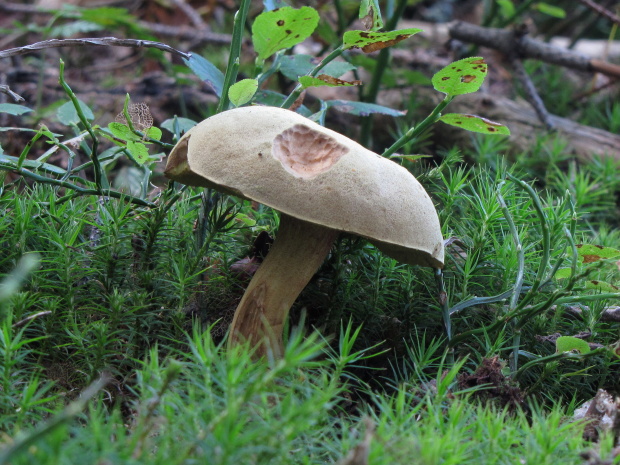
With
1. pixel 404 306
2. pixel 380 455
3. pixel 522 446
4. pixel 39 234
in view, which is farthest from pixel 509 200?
pixel 39 234

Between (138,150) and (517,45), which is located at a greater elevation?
(138,150)

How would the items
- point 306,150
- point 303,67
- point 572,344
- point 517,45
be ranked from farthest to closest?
point 517,45, point 303,67, point 572,344, point 306,150

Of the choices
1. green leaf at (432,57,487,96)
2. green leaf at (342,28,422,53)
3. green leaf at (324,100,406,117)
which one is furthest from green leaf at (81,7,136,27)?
green leaf at (432,57,487,96)

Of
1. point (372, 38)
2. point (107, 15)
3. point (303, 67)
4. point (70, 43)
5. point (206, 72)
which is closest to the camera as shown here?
point (372, 38)

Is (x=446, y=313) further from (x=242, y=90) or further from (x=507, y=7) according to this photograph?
(x=507, y=7)

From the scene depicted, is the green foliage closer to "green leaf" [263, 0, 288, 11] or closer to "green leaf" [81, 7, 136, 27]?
"green leaf" [263, 0, 288, 11]

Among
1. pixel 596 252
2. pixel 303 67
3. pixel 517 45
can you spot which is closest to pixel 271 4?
pixel 303 67

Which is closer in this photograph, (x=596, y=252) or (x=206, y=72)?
(x=596, y=252)

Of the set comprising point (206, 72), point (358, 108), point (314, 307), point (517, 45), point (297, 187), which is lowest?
point (314, 307)
